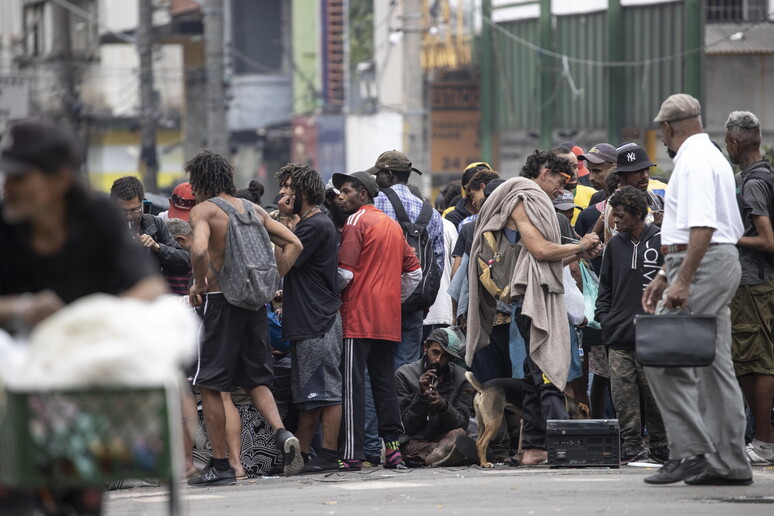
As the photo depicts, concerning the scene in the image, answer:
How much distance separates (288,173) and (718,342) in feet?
11.5

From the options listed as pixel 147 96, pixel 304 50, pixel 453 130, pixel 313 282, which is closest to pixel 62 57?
pixel 304 50

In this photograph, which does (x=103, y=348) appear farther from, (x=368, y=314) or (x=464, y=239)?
Result: (x=464, y=239)

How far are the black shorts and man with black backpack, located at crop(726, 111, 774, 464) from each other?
10.3ft

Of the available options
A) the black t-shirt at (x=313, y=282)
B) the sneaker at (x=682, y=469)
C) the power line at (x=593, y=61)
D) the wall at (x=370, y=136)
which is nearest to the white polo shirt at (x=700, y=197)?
the sneaker at (x=682, y=469)

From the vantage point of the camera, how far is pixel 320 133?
53.5 meters

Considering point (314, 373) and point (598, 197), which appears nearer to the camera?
point (314, 373)

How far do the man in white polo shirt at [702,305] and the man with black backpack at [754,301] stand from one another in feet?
4.77

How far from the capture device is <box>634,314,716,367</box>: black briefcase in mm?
7402

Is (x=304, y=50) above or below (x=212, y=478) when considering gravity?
above

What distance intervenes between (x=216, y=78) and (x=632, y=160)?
20.2m

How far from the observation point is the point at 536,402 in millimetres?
9680

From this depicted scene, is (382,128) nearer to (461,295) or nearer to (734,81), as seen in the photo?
(734,81)

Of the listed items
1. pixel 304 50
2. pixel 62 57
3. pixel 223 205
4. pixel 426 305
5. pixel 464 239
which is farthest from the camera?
pixel 304 50

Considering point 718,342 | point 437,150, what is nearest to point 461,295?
point 718,342
